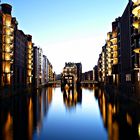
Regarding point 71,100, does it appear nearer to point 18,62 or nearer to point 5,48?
point 5,48

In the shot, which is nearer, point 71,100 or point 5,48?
point 71,100

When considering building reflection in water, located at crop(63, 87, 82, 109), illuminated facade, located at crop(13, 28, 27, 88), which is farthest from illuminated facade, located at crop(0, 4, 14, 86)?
building reflection in water, located at crop(63, 87, 82, 109)

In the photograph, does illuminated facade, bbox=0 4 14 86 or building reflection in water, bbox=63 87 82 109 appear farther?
illuminated facade, bbox=0 4 14 86

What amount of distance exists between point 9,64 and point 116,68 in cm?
5124

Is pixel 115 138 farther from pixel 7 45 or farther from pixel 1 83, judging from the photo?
pixel 7 45

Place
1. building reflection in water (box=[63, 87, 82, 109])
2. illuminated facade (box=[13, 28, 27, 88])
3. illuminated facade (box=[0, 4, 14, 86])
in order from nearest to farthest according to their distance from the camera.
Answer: building reflection in water (box=[63, 87, 82, 109]) < illuminated facade (box=[0, 4, 14, 86]) < illuminated facade (box=[13, 28, 27, 88])

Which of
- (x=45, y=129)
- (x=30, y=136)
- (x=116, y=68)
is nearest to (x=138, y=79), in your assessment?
(x=45, y=129)

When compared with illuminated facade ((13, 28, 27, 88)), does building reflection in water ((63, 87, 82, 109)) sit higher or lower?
lower

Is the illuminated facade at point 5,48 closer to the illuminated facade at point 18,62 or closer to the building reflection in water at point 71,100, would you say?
the illuminated facade at point 18,62

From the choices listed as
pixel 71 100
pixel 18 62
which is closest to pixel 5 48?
pixel 18 62

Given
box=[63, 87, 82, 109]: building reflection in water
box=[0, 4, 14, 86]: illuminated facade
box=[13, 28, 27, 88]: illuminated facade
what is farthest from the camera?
box=[13, 28, 27, 88]: illuminated facade

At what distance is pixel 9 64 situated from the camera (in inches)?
3846

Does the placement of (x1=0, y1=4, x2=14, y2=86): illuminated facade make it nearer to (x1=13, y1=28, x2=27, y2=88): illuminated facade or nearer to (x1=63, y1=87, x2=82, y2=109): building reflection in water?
(x1=13, y1=28, x2=27, y2=88): illuminated facade

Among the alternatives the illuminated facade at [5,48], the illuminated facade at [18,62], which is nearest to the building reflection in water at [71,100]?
the illuminated facade at [5,48]
